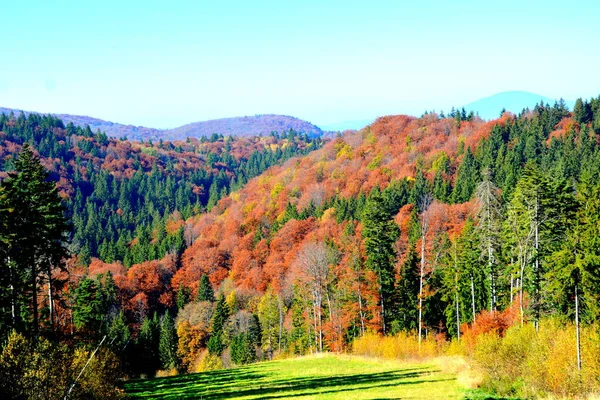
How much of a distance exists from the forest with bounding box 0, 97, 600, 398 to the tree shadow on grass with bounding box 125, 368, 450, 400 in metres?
3.43

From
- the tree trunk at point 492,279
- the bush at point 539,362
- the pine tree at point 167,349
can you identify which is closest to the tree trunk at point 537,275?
the bush at point 539,362

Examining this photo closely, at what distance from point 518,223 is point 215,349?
5904cm

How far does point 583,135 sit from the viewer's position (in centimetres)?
10881

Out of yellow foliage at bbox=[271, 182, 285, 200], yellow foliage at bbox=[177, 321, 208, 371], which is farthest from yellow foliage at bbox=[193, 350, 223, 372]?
yellow foliage at bbox=[271, 182, 285, 200]

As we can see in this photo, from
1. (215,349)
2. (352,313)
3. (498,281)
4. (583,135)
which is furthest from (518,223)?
(583,135)

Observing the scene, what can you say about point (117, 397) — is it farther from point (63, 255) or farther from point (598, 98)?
point (598, 98)

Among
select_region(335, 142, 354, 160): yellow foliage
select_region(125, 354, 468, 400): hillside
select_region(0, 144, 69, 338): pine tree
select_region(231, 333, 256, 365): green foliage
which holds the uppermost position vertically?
select_region(335, 142, 354, 160): yellow foliage

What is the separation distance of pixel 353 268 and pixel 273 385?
20.2 m

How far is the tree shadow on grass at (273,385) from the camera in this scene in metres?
27.5

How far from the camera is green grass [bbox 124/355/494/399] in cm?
2542

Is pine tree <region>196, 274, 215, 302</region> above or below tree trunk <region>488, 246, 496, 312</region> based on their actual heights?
below

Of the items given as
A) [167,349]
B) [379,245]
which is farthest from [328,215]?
[379,245]

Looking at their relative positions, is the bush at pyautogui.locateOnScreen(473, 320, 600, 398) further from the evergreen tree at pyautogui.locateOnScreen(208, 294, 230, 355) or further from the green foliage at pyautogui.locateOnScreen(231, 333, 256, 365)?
the evergreen tree at pyautogui.locateOnScreen(208, 294, 230, 355)

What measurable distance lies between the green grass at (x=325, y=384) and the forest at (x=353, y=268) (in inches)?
106
